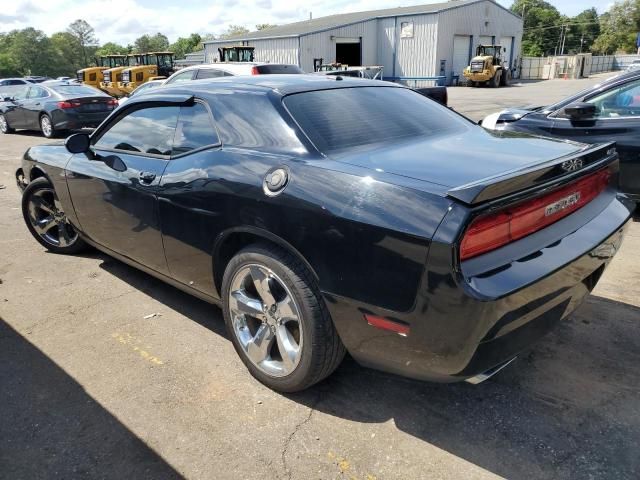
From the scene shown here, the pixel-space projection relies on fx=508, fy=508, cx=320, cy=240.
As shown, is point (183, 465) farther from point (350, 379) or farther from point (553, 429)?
point (553, 429)

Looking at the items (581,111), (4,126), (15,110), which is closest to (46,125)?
(15,110)

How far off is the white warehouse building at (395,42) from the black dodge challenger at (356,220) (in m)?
33.9

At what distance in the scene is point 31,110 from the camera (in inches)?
529

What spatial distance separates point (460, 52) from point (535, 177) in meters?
41.2

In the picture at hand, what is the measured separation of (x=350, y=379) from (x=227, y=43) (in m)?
42.0

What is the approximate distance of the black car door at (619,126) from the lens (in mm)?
4964

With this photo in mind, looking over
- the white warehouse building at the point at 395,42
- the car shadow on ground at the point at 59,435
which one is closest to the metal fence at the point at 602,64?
the white warehouse building at the point at 395,42

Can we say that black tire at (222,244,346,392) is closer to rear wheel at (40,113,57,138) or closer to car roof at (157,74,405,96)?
car roof at (157,74,405,96)

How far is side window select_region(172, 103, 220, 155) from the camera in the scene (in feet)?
9.57

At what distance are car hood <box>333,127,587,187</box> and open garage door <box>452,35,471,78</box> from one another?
3895 centimetres

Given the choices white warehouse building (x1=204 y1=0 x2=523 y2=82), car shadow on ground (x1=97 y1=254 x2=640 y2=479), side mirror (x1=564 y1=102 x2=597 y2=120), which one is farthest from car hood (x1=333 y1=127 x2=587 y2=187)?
white warehouse building (x1=204 y1=0 x2=523 y2=82)

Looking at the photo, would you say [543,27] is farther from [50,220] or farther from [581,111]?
[50,220]

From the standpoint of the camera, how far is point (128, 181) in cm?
333

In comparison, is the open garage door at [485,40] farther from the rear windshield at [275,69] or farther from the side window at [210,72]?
the side window at [210,72]
